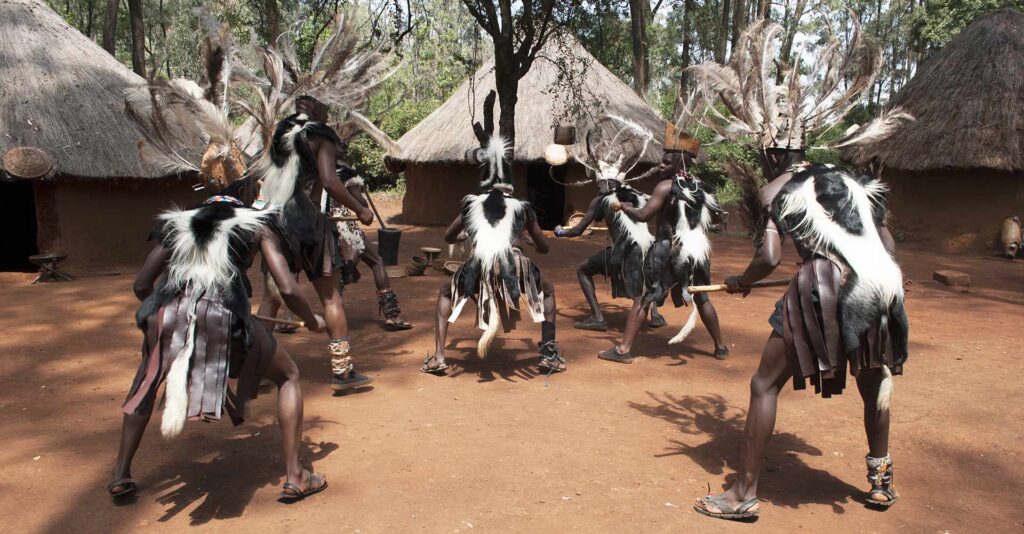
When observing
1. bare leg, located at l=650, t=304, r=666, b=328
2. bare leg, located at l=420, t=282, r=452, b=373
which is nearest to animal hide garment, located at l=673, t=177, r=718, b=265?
bare leg, located at l=650, t=304, r=666, b=328

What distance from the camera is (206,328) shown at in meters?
2.73

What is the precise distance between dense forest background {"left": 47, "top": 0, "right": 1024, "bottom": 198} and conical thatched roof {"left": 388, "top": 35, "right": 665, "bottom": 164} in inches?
24.4

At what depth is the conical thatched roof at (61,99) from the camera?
8448 millimetres

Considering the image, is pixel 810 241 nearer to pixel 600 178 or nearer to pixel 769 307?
pixel 600 178


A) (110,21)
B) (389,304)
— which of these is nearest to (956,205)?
(389,304)

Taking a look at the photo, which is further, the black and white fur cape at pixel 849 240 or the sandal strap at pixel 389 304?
the sandal strap at pixel 389 304

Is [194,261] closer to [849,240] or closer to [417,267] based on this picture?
[849,240]

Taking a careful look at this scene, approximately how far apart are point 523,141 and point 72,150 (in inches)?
314

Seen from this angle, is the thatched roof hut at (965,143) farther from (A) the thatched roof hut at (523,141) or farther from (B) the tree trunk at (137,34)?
(B) the tree trunk at (137,34)

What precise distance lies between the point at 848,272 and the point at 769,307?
473 centimetres

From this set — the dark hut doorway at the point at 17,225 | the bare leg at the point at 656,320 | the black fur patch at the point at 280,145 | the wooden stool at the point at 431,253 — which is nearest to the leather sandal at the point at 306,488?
the black fur patch at the point at 280,145

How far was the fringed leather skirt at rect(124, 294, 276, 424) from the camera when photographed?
270 cm

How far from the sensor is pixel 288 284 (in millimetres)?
2898

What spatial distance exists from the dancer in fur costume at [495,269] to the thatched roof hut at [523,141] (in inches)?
362
